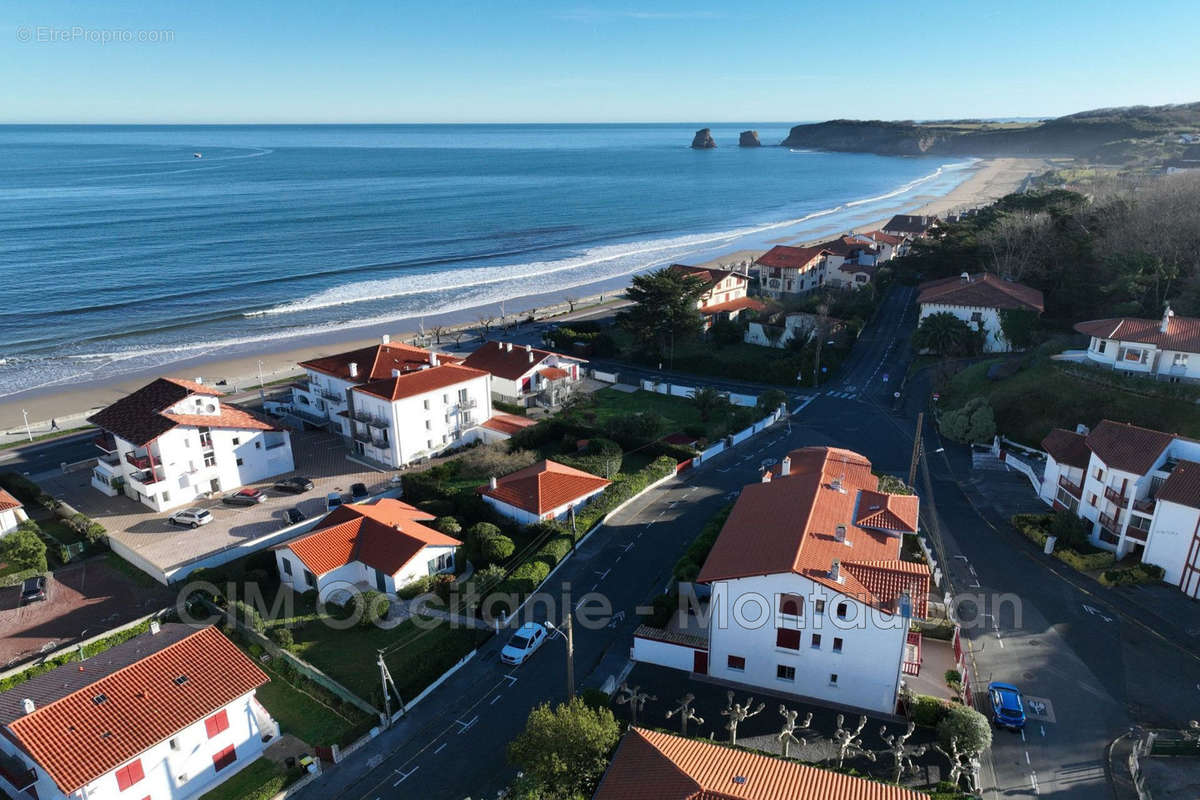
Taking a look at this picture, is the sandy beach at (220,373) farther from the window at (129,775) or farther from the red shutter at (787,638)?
the red shutter at (787,638)

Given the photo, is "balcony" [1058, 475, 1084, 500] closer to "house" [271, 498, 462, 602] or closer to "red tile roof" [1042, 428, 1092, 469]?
"red tile roof" [1042, 428, 1092, 469]

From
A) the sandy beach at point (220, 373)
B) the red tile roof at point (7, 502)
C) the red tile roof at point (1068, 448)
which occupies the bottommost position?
the sandy beach at point (220, 373)

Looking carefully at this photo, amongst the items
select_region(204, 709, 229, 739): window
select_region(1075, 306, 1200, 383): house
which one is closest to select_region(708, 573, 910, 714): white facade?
select_region(204, 709, 229, 739): window

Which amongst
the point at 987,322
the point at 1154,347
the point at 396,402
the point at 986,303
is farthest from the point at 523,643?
the point at 986,303

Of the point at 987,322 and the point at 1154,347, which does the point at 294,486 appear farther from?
the point at 987,322

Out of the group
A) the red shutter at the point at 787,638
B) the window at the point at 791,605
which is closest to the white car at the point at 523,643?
the red shutter at the point at 787,638

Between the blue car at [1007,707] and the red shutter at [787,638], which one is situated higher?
the red shutter at [787,638]
